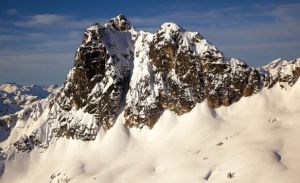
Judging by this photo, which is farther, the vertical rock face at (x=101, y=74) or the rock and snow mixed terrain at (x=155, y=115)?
the vertical rock face at (x=101, y=74)

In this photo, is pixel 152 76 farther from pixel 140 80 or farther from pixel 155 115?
pixel 155 115

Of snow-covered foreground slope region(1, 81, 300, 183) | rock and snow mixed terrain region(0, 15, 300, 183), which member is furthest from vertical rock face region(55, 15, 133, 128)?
snow-covered foreground slope region(1, 81, 300, 183)

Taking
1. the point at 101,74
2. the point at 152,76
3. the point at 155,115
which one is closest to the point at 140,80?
the point at 152,76

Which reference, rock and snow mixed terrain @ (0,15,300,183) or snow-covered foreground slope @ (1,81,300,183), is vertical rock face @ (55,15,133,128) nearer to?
rock and snow mixed terrain @ (0,15,300,183)

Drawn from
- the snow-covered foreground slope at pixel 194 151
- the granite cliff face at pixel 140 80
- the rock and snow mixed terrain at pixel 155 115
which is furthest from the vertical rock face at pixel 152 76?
the snow-covered foreground slope at pixel 194 151

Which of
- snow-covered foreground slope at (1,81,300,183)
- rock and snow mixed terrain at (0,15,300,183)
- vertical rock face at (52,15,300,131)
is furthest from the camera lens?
vertical rock face at (52,15,300,131)

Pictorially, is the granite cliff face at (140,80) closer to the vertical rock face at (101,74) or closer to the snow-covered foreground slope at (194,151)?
the vertical rock face at (101,74)
